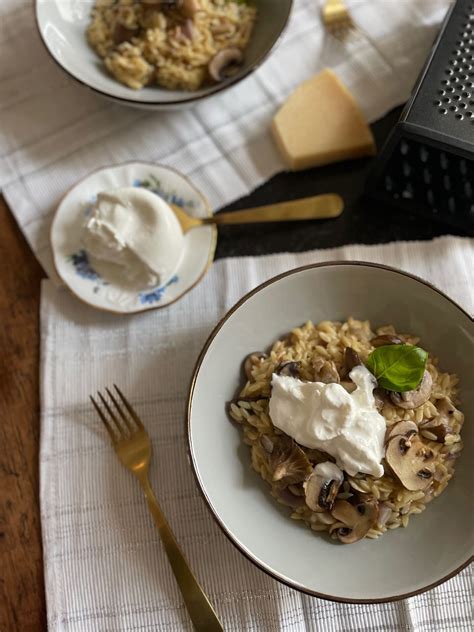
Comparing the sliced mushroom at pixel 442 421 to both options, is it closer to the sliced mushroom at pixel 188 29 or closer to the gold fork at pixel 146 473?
the gold fork at pixel 146 473

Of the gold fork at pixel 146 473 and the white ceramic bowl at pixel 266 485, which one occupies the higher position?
the white ceramic bowl at pixel 266 485

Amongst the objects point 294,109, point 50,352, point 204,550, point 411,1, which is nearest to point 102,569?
point 204,550

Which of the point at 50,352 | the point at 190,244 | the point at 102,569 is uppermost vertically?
the point at 190,244

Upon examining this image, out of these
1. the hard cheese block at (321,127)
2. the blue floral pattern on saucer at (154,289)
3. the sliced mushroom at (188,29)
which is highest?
the sliced mushroom at (188,29)

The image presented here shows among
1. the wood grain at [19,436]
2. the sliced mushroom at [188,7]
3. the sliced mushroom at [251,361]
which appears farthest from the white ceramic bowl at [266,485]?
the sliced mushroom at [188,7]

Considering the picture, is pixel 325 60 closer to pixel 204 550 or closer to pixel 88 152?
pixel 88 152
